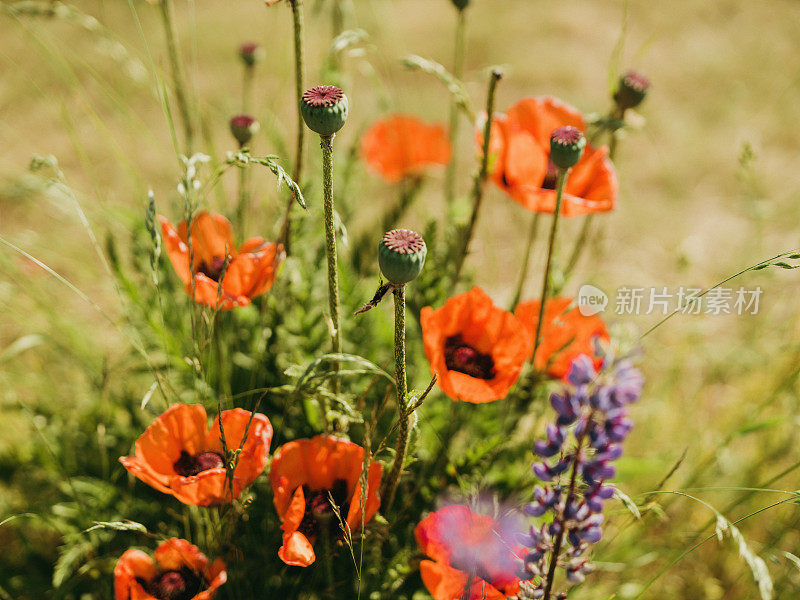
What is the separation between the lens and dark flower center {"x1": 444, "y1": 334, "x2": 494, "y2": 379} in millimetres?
763

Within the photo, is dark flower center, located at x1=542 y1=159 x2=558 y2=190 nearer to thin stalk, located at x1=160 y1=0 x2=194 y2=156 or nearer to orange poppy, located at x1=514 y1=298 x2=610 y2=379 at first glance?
orange poppy, located at x1=514 y1=298 x2=610 y2=379

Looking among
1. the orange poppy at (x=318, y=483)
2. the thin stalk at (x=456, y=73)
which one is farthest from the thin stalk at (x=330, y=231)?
the thin stalk at (x=456, y=73)

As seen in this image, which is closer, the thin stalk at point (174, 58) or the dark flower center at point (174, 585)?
the dark flower center at point (174, 585)

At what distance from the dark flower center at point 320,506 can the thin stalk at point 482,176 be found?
32 centimetres

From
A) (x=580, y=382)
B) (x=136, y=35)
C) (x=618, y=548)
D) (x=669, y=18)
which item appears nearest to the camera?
(x=580, y=382)

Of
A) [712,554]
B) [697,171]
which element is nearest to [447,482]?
[712,554]

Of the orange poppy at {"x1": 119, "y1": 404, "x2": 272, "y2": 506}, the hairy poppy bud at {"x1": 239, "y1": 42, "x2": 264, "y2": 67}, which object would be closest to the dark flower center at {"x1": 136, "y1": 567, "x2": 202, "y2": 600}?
the orange poppy at {"x1": 119, "y1": 404, "x2": 272, "y2": 506}

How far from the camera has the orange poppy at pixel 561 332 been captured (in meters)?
0.86

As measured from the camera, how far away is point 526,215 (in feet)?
6.30

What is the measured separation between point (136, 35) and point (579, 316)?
196 cm

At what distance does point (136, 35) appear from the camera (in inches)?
88.8

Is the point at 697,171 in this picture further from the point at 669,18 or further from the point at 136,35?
the point at 136,35

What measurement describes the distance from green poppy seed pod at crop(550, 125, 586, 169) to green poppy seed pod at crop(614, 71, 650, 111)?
232 mm

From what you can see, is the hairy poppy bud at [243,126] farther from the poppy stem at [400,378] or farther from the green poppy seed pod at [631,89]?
the green poppy seed pod at [631,89]
